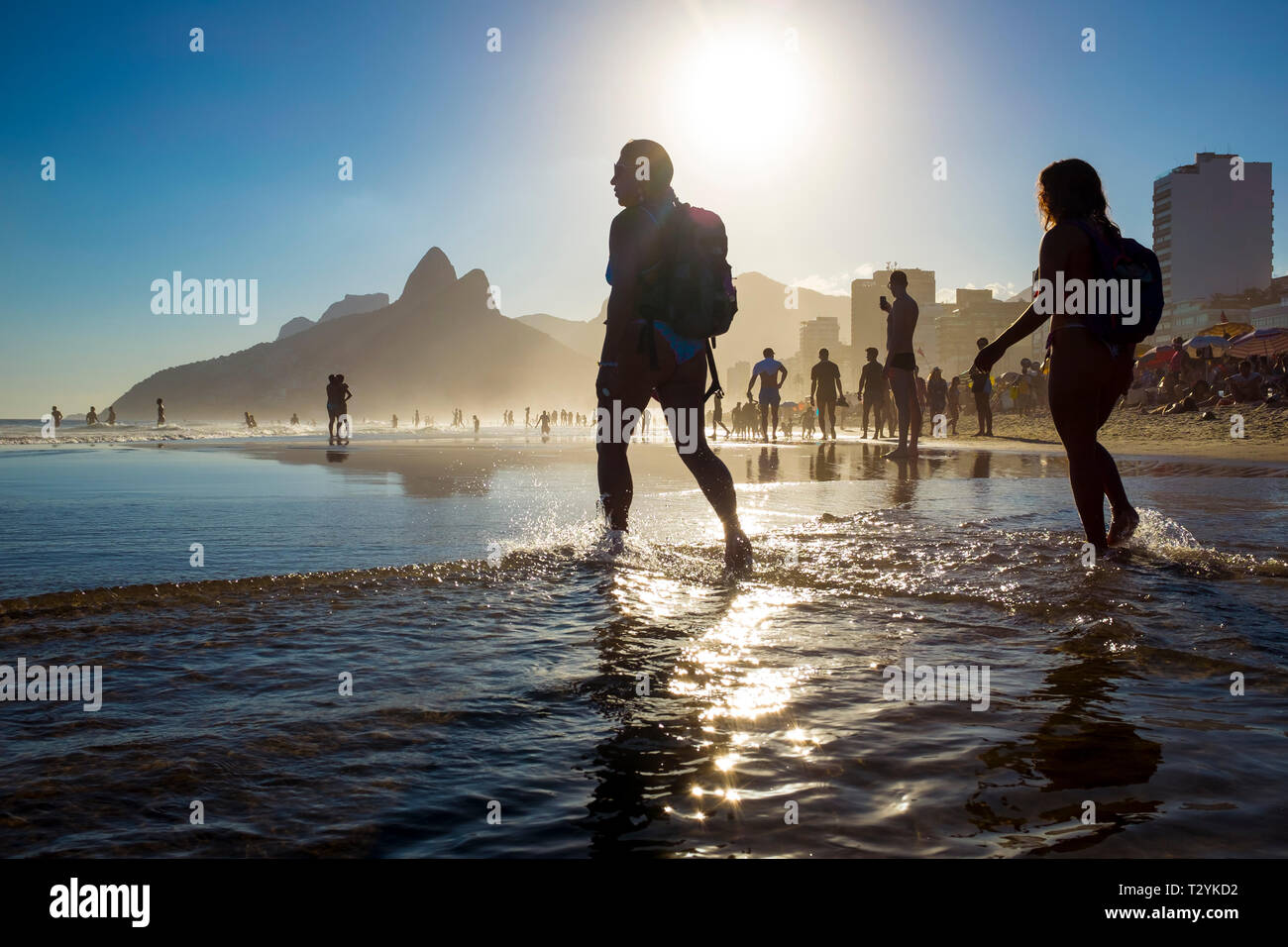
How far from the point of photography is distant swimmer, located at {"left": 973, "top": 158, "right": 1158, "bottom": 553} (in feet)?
14.0

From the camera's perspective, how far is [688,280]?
171 inches

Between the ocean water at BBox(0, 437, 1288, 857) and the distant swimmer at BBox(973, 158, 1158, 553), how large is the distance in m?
0.42

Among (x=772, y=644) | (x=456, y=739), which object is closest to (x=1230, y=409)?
(x=772, y=644)

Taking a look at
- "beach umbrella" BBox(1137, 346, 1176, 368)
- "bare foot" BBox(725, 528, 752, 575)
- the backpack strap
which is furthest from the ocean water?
"beach umbrella" BBox(1137, 346, 1176, 368)

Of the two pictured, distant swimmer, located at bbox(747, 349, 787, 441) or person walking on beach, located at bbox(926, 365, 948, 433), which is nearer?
distant swimmer, located at bbox(747, 349, 787, 441)

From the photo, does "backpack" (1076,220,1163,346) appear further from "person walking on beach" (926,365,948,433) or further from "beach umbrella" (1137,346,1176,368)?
"beach umbrella" (1137,346,1176,368)

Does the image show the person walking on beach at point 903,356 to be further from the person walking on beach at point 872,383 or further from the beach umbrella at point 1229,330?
the beach umbrella at point 1229,330

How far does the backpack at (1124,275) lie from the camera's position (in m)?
4.21

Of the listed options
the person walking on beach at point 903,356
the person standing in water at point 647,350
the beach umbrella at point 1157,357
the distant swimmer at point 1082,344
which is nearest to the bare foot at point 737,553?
the person standing in water at point 647,350

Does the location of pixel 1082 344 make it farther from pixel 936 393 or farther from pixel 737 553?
pixel 936 393

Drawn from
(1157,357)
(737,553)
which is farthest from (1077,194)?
(1157,357)

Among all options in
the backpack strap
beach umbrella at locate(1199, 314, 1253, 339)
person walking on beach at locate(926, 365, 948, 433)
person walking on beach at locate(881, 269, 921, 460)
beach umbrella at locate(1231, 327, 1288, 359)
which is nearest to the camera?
the backpack strap
